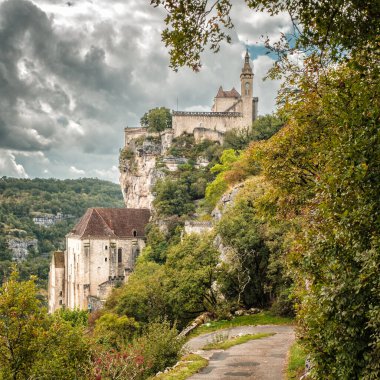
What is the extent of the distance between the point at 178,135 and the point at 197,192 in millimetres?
14882

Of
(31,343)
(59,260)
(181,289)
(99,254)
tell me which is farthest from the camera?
(59,260)

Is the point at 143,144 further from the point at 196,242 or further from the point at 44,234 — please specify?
the point at 44,234

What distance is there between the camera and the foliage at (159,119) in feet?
255

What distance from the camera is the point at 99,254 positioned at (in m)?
59.9

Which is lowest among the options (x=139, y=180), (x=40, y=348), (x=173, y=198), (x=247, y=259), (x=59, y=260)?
(x=40, y=348)

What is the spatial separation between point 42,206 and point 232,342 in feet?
476

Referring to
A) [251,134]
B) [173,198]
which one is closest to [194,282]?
[173,198]

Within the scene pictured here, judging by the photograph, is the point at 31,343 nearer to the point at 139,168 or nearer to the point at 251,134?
the point at 251,134

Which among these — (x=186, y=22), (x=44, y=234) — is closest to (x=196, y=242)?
(x=186, y=22)

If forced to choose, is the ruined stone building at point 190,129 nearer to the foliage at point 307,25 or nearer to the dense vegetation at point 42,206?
the dense vegetation at point 42,206

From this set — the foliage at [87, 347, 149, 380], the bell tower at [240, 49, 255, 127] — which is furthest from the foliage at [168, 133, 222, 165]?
the foliage at [87, 347, 149, 380]

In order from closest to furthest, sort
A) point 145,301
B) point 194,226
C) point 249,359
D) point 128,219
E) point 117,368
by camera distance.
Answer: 1. point 117,368
2. point 249,359
3. point 145,301
4. point 194,226
5. point 128,219

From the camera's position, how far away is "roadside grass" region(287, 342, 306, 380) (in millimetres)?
13461

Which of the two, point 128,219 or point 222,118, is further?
point 222,118
